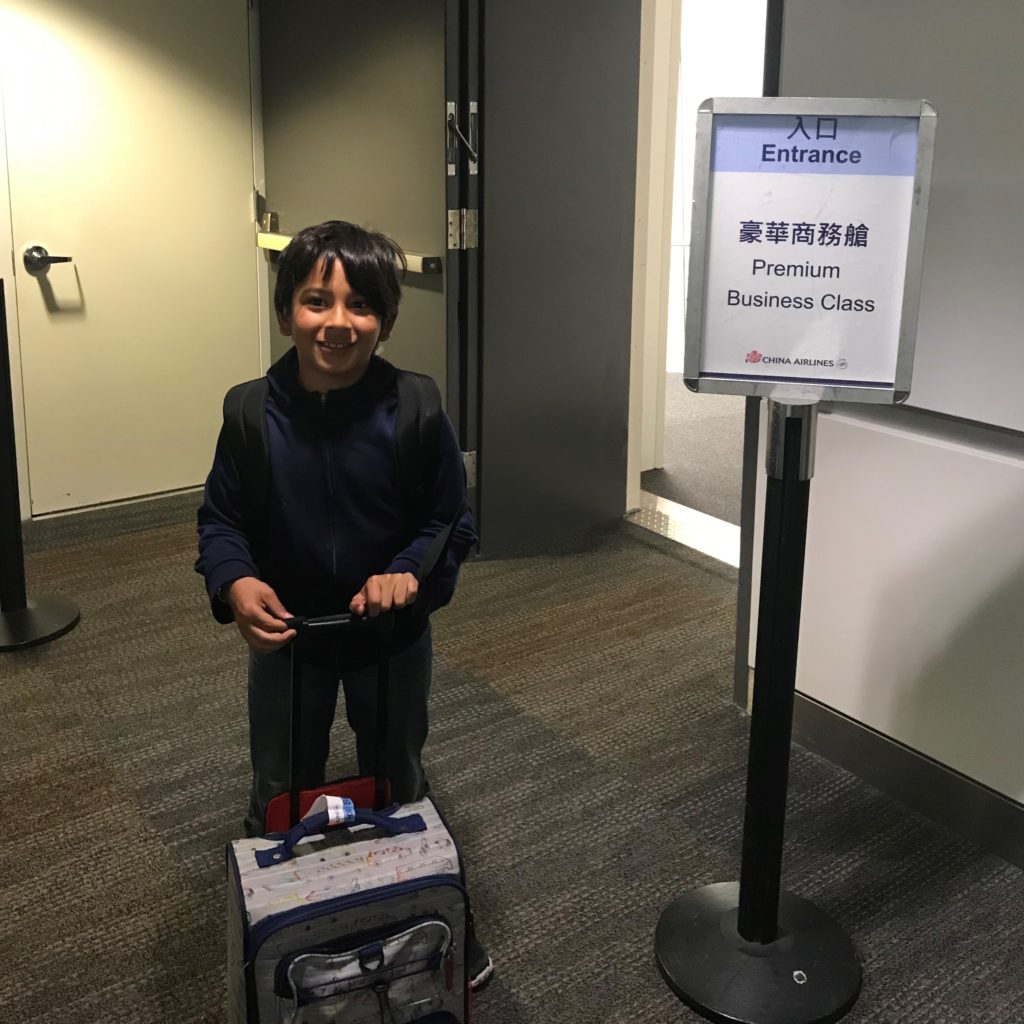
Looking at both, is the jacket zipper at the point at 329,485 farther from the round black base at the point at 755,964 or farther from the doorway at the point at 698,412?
the doorway at the point at 698,412

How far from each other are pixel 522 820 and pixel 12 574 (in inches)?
64.2

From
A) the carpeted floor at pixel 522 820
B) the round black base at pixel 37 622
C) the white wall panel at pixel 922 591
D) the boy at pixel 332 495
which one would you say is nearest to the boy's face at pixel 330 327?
the boy at pixel 332 495

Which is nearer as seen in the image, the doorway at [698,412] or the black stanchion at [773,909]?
the black stanchion at [773,909]

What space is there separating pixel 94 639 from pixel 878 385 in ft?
7.49

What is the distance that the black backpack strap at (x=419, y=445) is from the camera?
161 cm

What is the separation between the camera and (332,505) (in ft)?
5.27

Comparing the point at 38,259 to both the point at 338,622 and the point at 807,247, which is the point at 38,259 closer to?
the point at 338,622

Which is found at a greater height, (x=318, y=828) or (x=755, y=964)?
(x=318, y=828)

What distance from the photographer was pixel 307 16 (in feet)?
12.5

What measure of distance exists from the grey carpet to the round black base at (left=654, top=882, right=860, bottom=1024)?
209cm

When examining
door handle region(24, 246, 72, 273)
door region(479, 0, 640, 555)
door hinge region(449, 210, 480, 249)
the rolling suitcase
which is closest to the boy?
the rolling suitcase

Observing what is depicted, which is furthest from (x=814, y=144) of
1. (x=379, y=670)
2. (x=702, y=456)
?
(x=702, y=456)

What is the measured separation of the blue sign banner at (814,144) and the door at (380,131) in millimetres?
1924

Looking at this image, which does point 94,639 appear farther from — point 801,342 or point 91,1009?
point 801,342
